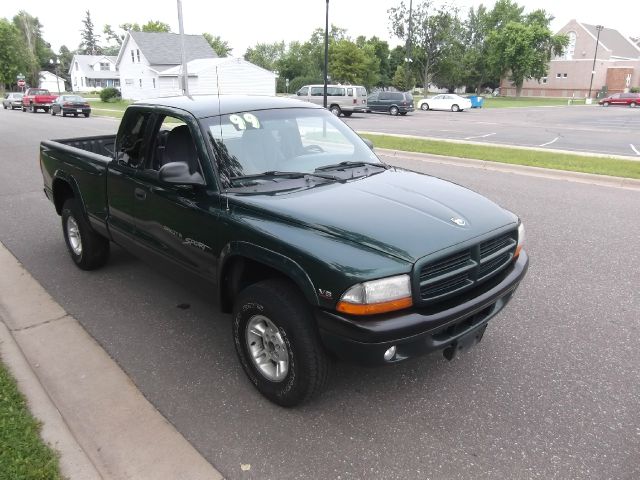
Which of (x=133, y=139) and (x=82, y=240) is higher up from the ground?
(x=133, y=139)

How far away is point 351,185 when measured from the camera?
346 centimetres

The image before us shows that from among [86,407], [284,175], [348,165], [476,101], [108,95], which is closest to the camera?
[86,407]

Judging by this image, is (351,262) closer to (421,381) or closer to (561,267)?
(421,381)

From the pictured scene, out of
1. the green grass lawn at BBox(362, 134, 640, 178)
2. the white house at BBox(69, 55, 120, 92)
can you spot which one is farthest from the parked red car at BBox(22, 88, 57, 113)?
the white house at BBox(69, 55, 120, 92)

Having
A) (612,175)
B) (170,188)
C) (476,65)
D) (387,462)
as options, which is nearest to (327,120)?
(170,188)

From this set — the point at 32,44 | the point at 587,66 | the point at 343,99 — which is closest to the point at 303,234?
the point at 343,99

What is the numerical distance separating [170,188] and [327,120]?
149 cm

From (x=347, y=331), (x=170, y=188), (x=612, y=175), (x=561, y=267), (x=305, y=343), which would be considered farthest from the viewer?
(x=612, y=175)

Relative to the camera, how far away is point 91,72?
3625 inches

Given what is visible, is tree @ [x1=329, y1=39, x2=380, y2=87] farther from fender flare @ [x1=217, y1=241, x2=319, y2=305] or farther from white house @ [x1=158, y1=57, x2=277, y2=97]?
fender flare @ [x1=217, y1=241, x2=319, y2=305]

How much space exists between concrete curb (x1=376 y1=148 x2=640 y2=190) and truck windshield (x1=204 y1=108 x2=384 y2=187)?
7299mm

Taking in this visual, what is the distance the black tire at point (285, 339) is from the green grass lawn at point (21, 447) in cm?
117

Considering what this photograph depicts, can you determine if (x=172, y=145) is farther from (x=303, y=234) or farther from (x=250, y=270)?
(x=303, y=234)

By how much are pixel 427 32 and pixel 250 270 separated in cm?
6441
